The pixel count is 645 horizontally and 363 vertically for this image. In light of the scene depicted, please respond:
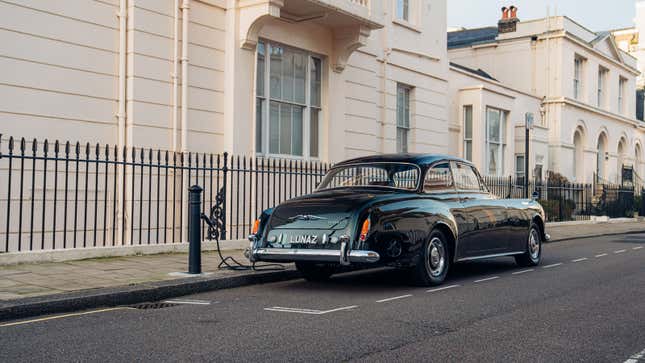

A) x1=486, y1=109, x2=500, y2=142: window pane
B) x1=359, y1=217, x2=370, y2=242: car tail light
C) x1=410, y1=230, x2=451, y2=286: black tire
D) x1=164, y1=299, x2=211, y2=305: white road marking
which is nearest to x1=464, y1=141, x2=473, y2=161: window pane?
x1=486, y1=109, x2=500, y2=142: window pane

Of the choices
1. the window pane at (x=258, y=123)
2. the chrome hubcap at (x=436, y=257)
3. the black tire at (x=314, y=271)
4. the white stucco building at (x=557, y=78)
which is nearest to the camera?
the chrome hubcap at (x=436, y=257)

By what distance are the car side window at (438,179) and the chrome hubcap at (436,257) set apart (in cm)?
72

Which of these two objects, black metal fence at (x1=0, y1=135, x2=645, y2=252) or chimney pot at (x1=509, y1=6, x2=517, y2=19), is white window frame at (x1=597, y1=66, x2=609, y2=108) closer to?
chimney pot at (x1=509, y1=6, x2=517, y2=19)

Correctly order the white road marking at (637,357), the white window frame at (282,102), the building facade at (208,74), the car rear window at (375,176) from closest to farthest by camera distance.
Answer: the white road marking at (637,357)
the car rear window at (375,176)
the building facade at (208,74)
the white window frame at (282,102)

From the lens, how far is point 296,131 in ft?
50.6

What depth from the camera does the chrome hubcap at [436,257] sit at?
8.70 meters

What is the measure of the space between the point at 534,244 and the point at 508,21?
2402cm

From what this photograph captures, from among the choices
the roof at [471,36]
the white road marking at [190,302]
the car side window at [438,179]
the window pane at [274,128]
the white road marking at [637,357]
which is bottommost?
the white road marking at [190,302]

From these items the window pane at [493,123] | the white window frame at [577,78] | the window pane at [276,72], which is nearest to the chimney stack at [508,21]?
the white window frame at [577,78]

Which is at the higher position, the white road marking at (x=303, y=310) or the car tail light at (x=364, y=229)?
the car tail light at (x=364, y=229)

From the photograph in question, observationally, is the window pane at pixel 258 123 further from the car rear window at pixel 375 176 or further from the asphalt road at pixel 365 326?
the asphalt road at pixel 365 326

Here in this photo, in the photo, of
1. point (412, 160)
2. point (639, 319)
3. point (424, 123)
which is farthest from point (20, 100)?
point (424, 123)

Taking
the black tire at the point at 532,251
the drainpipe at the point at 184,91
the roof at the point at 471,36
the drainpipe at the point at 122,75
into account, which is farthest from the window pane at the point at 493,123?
the drainpipe at the point at 122,75

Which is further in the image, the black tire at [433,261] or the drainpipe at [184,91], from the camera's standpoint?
the drainpipe at [184,91]
